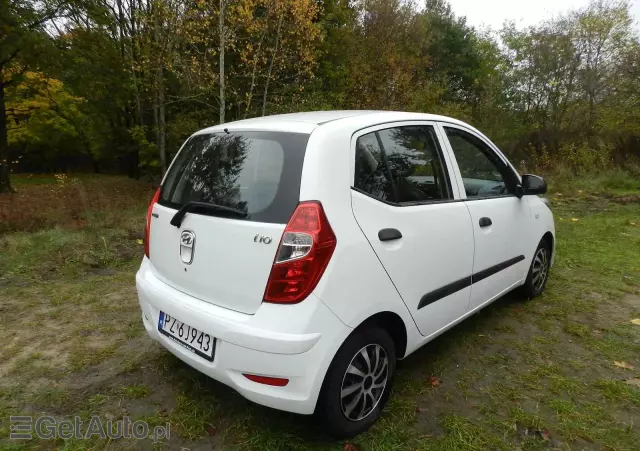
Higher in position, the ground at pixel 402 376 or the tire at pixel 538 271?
the tire at pixel 538 271

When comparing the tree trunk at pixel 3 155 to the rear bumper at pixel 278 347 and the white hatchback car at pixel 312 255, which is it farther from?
the rear bumper at pixel 278 347

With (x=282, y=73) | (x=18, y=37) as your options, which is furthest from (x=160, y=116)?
(x=282, y=73)

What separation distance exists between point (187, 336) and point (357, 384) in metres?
0.93

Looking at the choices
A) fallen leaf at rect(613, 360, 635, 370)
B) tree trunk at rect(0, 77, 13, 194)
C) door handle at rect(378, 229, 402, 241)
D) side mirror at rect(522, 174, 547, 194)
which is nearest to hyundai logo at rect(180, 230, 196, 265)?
door handle at rect(378, 229, 402, 241)

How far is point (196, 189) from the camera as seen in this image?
2.23 m

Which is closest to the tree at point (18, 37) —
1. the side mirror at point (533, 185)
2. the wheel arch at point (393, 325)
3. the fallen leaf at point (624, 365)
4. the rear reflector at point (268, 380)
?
the rear reflector at point (268, 380)

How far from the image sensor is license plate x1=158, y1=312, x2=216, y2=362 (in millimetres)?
1967

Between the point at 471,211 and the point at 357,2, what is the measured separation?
2098 cm

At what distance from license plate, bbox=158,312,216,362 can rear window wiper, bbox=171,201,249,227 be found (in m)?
0.54

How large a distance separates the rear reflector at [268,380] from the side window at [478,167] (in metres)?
1.83

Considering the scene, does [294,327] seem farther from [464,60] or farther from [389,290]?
[464,60]

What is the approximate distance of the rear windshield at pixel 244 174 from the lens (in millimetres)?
1894

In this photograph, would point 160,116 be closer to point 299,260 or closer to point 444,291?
point 444,291

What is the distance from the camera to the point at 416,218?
2.29 metres
